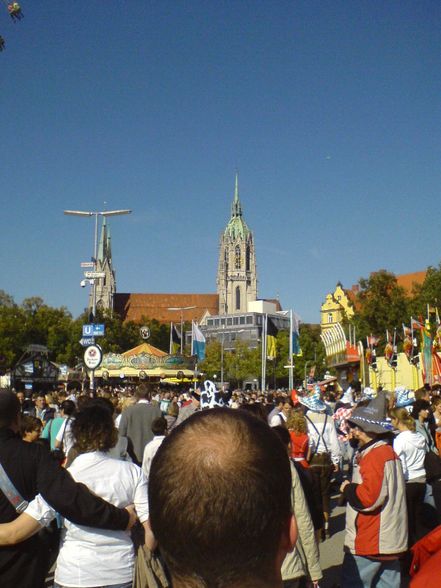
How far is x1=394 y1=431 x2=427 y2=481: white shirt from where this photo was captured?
8039mm

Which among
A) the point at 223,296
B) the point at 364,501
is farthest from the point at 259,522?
the point at 223,296

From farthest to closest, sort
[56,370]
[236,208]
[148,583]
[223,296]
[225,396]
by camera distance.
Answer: [236,208]
[223,296]
[56,370]
[225,396]
[148,583]

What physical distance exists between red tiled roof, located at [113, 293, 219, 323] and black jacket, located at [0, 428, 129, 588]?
16898 cm

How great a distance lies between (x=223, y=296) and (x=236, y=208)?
2671 cm

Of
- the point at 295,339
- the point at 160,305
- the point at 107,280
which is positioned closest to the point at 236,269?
the point at 160,305

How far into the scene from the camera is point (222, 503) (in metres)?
1.58

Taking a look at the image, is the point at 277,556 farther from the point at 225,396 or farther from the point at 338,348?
the point at 338,348

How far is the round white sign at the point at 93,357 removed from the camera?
1593 centimetres

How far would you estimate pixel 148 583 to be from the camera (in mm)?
4336

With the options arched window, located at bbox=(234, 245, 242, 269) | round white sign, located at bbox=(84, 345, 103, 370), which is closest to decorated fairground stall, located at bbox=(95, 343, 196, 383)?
round white sign, located at bbox=(84, 345, 103, 370)

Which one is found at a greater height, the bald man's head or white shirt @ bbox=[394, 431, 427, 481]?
the bald man's head

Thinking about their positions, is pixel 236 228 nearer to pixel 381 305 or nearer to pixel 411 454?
pixel 381 305

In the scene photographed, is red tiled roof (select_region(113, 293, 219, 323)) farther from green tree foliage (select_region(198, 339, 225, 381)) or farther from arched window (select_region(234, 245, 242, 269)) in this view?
green tree foliage (select_region(198, 339, 225, 381))

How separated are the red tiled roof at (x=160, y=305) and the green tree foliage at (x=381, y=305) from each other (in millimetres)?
109548
